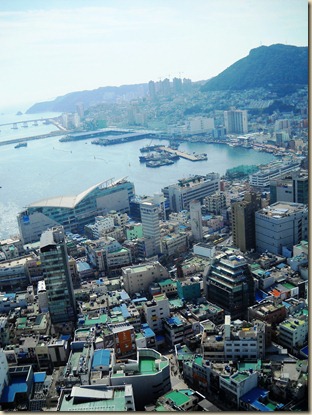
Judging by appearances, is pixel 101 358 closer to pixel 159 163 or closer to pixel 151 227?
pixel 151 227

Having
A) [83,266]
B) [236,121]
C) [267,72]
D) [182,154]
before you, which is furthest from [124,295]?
[267,72]

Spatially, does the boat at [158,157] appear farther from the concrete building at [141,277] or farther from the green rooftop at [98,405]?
the green rooftop at [98,405]

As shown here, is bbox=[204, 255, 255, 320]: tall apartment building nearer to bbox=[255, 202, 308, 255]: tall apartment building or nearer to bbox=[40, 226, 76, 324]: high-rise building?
bbox=[255, 202, 308, 255]: tall apartment building

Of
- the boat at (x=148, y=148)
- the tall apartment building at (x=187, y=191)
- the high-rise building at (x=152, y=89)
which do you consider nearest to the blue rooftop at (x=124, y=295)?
the tall apartment building at (x=187, y=191)

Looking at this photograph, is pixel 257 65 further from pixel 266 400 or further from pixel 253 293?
pixel 266 400

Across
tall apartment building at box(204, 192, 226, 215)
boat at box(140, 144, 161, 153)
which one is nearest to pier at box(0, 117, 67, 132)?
boat at box(140, 144, 161, 153)

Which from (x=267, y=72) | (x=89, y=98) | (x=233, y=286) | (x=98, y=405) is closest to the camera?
(x=98, y=405)

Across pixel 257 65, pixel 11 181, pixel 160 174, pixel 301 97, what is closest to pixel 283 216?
pixel 160 174
